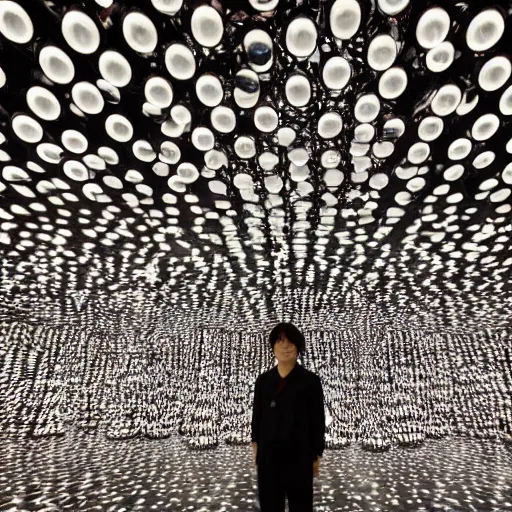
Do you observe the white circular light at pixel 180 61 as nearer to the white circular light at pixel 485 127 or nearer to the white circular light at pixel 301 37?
the white circular light at pixel 301 37

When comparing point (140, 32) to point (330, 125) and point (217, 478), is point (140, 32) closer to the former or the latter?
point (330, 125)

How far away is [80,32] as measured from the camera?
1258 mm

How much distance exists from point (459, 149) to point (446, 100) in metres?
0.38

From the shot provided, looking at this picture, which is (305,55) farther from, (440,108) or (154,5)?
(440,108)

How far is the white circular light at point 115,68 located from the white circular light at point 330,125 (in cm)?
76

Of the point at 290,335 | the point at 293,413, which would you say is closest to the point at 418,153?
the point at 290,335

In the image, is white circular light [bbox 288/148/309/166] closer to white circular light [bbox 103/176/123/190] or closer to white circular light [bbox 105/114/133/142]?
white circular light [bbox 105/114/133/142]

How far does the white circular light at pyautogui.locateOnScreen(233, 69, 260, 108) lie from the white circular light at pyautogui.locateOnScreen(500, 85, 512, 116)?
0.92m

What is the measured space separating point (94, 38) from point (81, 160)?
0.79 m

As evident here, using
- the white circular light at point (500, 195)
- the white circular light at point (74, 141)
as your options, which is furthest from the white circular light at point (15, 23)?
the white circular light at point (500, 195)

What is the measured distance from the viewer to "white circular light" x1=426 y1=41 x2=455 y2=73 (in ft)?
4.27

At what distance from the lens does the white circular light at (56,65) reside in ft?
4.41

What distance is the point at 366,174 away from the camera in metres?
2.06

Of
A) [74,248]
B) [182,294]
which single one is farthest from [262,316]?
[74,248]
